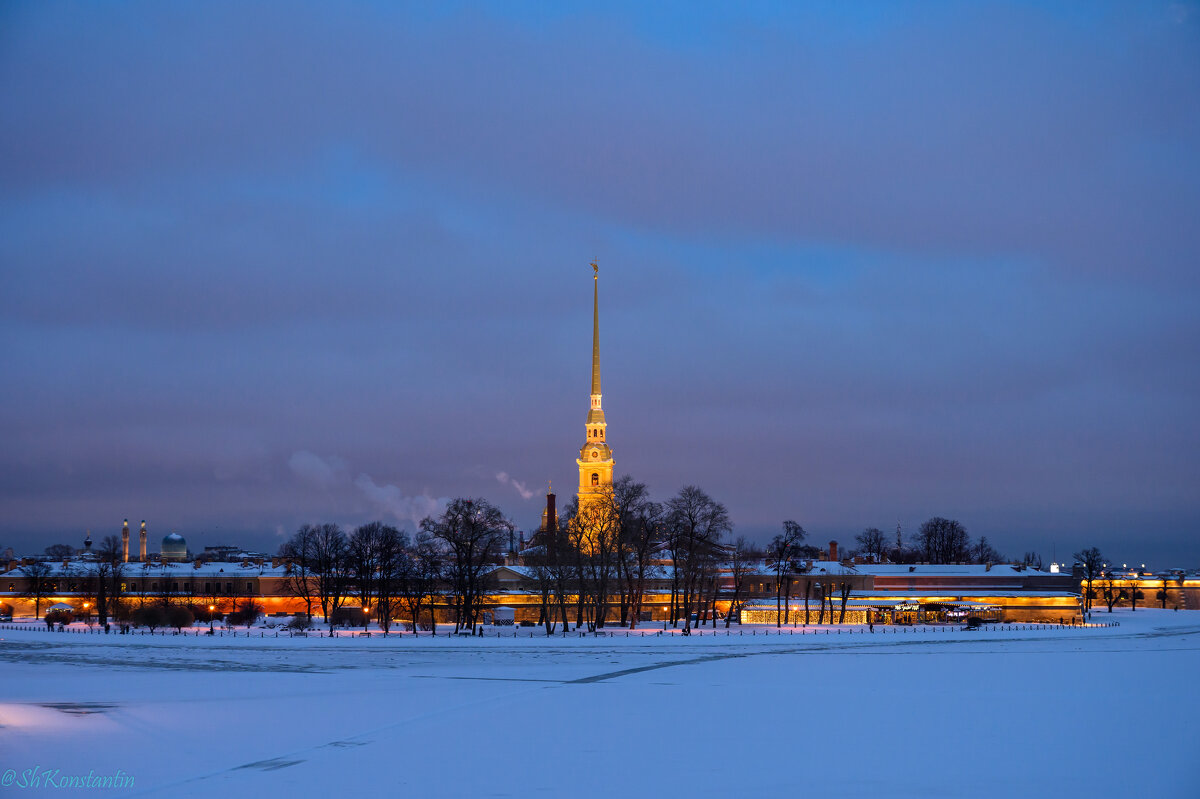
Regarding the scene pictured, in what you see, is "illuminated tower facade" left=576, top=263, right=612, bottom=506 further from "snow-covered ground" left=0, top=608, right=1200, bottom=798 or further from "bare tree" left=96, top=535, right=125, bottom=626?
"snow-covered ground" left=0, top=608, right=1200, bottom=798

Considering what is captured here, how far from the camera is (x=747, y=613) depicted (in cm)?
11362

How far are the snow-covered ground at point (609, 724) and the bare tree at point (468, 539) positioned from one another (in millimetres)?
29051

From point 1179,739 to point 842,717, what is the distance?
8979 millimetres

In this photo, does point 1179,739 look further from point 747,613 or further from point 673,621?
point 747,613

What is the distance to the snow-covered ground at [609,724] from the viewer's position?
23.8 metres

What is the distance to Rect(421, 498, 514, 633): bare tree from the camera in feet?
289

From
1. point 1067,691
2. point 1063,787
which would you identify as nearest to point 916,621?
point 1067,691

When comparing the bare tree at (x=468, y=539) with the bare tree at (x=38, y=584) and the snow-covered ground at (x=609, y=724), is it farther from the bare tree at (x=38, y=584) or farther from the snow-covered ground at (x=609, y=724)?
the bare tree at (x=38, y=584)
